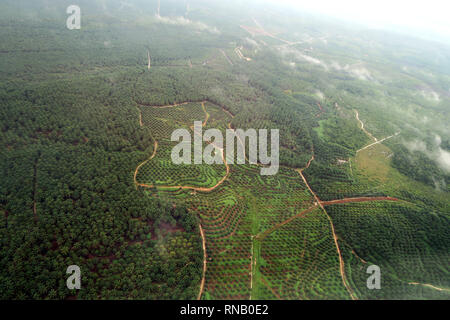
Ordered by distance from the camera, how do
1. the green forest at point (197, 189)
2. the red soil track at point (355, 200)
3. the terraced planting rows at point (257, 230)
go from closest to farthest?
1. the green forest at point (197, 189)
2. the terraced planting rows at point (257, 230)
3. the red soil track at point (355, 200)

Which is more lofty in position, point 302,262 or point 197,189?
point 197,189

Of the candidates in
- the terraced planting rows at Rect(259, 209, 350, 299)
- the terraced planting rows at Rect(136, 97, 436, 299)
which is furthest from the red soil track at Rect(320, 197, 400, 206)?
the terraced planting rows at Rect(259, 209, 350, 299)

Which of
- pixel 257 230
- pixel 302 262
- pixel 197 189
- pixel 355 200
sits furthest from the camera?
pixel 355 200

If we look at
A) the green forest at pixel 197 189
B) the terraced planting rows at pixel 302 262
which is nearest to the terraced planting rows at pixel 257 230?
the terraced planting rows at pixel 302 262

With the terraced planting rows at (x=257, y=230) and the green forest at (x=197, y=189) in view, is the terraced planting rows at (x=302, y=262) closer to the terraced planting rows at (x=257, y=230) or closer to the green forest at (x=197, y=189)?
the terraced planting rows at (x=257, y=230)

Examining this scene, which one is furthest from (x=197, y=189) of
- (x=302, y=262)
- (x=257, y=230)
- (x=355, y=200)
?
(x=355, y=200)

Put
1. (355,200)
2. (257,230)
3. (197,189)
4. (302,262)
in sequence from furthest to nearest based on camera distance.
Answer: (355,200) → (197,189) → (257,230) → (302,262)

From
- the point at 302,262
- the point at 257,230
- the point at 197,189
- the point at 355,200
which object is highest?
the point at 355,200

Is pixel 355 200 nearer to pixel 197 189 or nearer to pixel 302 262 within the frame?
pixel 302 262

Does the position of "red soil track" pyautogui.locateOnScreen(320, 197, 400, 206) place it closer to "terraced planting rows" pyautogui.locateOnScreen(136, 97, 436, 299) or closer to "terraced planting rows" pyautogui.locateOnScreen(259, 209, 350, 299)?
"terraced planting rows" pyautogui.locateOnScreen(136, 97, 436, 299)

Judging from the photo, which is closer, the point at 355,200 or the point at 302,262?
the point at 302,262

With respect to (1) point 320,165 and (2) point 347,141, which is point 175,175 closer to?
(1) point 320,165
